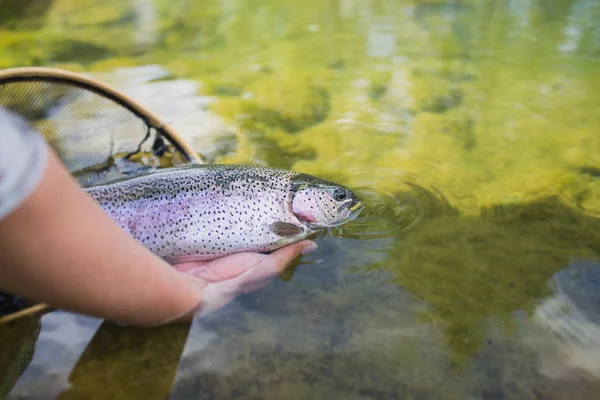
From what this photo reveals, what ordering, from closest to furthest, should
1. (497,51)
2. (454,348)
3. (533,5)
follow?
1. (454,348)
2. (497,51)
3. (533,5)

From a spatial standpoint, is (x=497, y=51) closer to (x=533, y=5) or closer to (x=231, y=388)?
(x=533, y=5)

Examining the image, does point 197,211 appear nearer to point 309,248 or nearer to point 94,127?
point 309,248

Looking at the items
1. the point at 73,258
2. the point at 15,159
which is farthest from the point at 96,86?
the point at 15,159

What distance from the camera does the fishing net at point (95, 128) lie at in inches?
109

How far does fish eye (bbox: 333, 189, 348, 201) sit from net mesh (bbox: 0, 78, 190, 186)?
3.29 feet

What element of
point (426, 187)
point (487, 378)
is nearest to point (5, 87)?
point (426, 187)

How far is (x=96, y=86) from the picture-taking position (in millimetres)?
2795

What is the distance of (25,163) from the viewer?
3.11ft

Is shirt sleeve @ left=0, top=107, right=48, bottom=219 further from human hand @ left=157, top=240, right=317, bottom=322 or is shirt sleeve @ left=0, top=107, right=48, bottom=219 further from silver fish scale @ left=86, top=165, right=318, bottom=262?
silver fish scale @ left=86, top=165, right=318, bottom=262

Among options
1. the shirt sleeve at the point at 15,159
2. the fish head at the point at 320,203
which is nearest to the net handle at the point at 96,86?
the fish head at the point at 320,203

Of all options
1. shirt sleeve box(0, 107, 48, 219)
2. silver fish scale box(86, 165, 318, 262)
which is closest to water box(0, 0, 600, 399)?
silver fish scale box(86, 165, 318, 262)

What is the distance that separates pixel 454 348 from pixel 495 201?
1.19 m

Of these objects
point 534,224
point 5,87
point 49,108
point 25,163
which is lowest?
point 534,224

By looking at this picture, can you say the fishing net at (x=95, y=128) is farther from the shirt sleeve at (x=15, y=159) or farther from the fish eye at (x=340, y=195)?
the shirt sleeve at (x=15, y=159)
